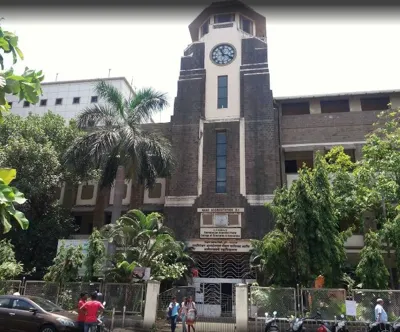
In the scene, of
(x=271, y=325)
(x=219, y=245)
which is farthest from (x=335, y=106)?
(x=271, y=325)

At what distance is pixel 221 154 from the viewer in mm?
25031

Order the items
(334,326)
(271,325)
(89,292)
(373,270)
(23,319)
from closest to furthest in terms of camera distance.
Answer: (23,319), (334,326), (271,325), (89,292), (373,270)

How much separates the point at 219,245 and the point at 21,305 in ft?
41.3

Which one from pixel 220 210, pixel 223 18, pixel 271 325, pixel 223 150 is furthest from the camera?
pixel 223 18

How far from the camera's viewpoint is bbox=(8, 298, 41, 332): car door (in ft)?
38.5

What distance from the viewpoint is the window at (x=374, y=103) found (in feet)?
85.1

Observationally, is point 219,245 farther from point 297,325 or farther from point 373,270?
point 297,325

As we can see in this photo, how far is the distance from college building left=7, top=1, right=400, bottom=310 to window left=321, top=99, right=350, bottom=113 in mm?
68

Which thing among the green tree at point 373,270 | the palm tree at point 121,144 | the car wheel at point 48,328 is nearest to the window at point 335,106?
the palm tree at point 121,144

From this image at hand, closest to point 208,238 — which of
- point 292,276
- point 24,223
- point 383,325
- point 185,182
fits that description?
point 185,182

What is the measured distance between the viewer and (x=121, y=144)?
65.2ft

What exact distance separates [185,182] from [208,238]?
157 inches

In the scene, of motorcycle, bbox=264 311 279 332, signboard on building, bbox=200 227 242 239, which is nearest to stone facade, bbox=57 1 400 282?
signboard on building, bbox=200 227 242 239

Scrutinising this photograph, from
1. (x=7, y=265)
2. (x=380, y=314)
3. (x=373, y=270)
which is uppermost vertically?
(x=373, y=270)
